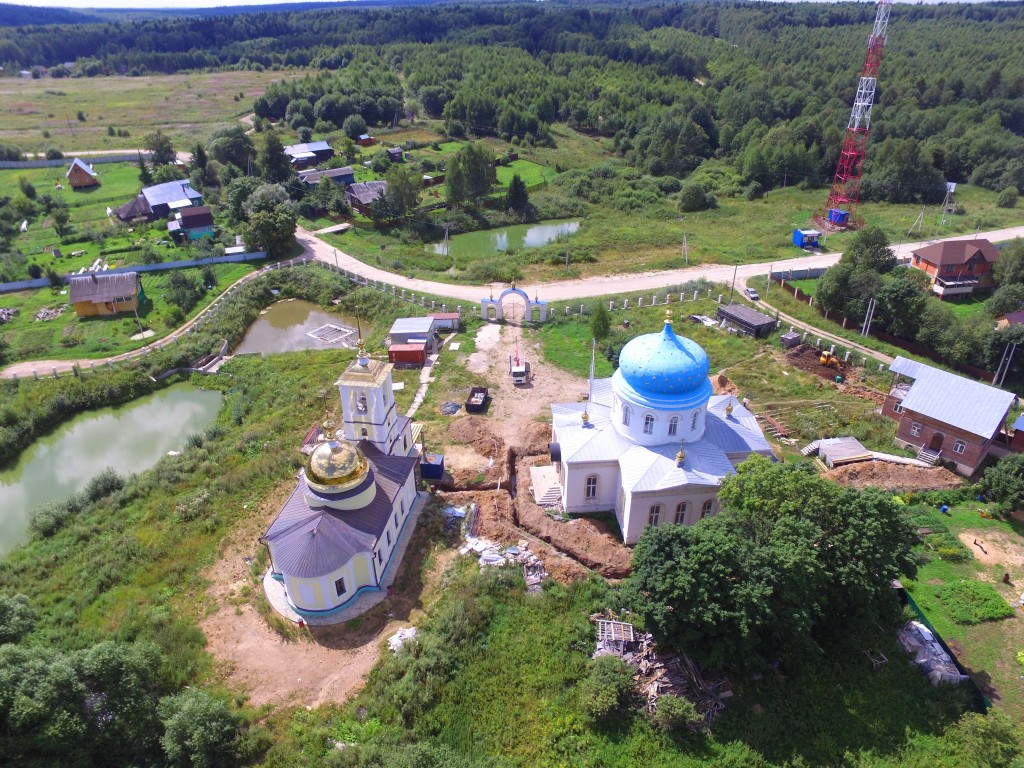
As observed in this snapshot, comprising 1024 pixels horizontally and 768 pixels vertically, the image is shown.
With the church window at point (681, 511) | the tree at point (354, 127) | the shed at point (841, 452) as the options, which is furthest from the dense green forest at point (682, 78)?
the church window at point (681, 511)

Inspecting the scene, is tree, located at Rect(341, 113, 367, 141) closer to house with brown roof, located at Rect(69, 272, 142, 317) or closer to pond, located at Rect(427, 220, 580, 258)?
pond, located at Rect(427, 220, 580, 258)

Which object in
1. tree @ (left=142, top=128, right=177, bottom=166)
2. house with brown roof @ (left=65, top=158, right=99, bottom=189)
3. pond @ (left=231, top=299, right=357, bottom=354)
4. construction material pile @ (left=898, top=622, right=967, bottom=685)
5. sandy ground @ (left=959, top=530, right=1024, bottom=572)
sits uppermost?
tree @ (left=142, top=128, right=177, bottom=166)

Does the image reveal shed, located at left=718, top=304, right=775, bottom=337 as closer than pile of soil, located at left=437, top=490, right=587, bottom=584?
No

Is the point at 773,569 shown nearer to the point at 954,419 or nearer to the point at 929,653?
the point at 929,653

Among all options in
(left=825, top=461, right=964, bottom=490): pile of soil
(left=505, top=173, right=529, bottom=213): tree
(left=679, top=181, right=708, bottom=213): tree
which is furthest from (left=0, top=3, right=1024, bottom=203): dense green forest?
(left=825, top=461, right=964, bottom=490): pile of soil

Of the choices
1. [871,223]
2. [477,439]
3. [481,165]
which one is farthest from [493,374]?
[871,223]

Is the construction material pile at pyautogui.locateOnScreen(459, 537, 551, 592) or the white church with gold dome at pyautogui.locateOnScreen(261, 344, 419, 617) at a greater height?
the white church with gold dome at pyautogui.locateOnScreen(261, 344, 419, 617)
